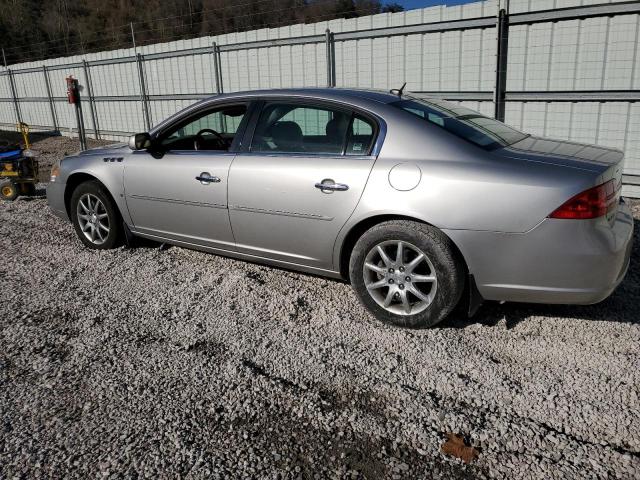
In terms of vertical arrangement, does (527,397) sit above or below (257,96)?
below

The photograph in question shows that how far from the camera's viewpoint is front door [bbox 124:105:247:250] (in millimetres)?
4176

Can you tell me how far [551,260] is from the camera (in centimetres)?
297

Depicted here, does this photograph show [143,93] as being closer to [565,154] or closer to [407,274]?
[407,274]

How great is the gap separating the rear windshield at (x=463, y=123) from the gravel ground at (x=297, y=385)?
116 cm

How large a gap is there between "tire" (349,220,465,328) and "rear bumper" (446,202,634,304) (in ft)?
0.41

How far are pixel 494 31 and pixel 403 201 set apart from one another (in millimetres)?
5726

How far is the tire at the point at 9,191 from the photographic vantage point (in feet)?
25.3

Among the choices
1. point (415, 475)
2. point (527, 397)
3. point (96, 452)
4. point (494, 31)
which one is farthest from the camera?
point (494, 31)

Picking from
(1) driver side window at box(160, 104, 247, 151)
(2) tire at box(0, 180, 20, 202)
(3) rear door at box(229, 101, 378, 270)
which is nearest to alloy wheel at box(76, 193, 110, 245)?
(1) driver side window at box(160, 104, 247, 151)

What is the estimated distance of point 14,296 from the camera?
13.8ft

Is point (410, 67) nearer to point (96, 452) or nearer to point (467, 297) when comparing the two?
point (467, 297)

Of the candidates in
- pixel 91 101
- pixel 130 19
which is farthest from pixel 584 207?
pixel 130 19

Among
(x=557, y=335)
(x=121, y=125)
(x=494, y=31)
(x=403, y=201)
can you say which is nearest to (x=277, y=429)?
(x=403, y=201)

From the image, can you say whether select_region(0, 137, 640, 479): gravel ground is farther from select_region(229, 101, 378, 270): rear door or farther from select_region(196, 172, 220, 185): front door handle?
select_region(196, 172, 220, 185): front door handle
